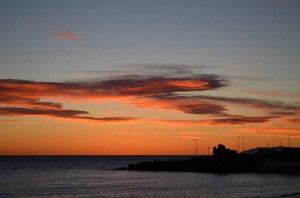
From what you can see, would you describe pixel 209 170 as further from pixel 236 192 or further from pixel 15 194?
pixel 15 194

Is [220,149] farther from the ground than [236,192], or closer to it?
farther from the ground

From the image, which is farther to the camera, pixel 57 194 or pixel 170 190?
pixel 170 190

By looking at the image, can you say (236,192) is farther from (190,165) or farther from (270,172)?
(190,165)

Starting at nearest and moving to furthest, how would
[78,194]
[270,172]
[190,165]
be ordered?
[78,194] → [270,172] → [190,165]

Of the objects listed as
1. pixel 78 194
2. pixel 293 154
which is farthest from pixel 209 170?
pixel 78 194

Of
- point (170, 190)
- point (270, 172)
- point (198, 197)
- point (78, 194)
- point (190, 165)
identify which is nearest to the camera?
point (198, 197)

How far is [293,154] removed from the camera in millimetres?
152250

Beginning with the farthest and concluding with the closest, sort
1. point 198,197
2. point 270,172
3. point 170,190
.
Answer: point 270,172
point 170,190
point 198,197

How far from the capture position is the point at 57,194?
75812mm

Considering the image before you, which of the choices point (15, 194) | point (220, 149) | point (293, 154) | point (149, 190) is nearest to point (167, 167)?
point (220, 149)

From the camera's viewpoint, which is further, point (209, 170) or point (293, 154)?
point (293, 154)

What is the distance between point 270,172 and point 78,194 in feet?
262

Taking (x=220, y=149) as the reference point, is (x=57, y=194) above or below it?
below

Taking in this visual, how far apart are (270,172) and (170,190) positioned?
2591 inches
